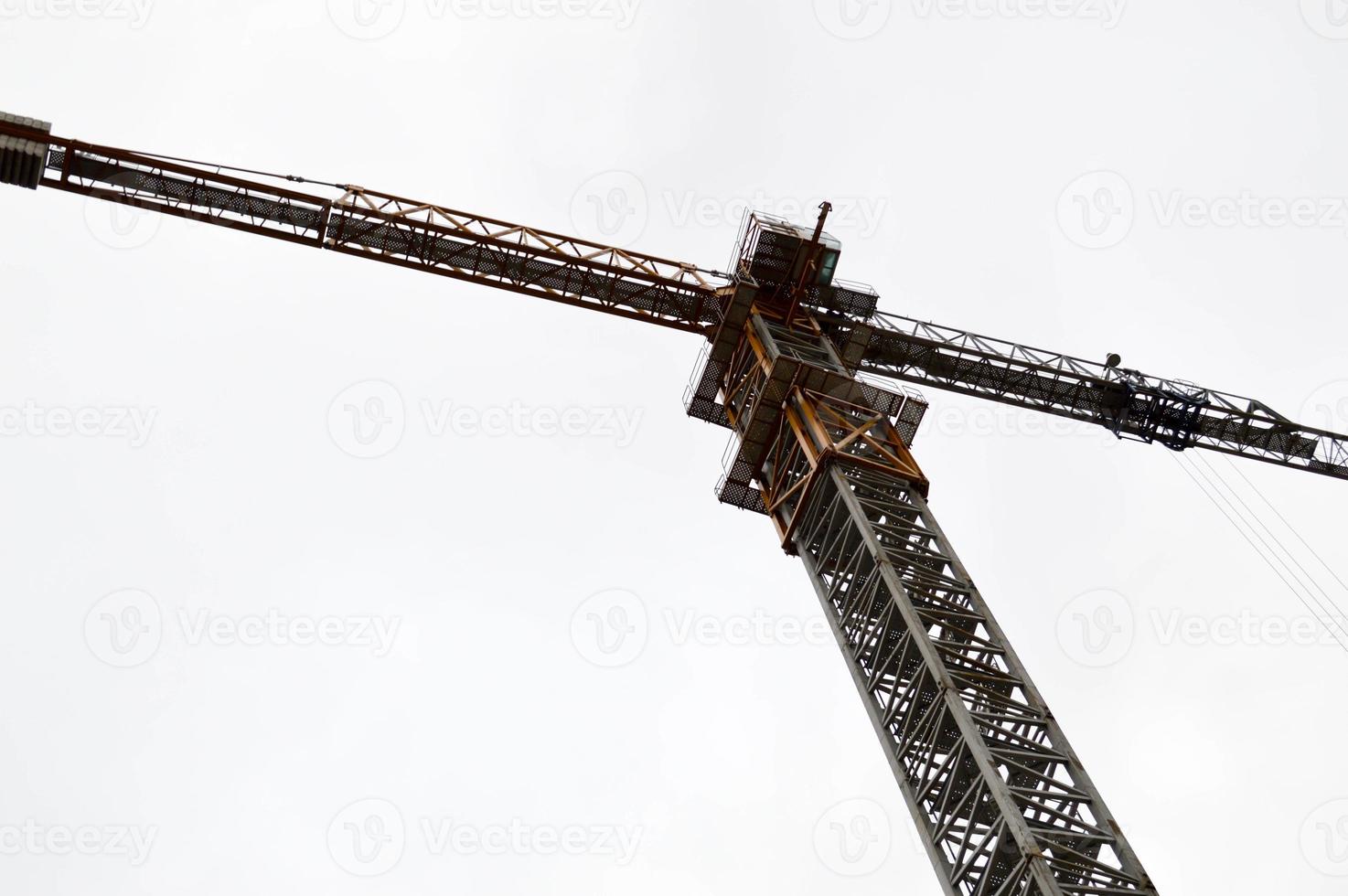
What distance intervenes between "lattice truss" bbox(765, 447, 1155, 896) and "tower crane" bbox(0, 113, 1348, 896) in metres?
0.04

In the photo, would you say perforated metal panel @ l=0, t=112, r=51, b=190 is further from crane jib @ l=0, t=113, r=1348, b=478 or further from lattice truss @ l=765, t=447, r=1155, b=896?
lattice truss @ l=765, t=447, r=1155, b=896

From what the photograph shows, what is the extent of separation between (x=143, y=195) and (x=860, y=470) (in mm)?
19608

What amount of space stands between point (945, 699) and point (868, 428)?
831cm

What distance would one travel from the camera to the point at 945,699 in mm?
24266

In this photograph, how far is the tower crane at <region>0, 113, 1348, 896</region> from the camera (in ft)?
76.3

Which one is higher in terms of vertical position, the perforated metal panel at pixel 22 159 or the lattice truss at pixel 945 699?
the perforated metal panel at pixel 22 159

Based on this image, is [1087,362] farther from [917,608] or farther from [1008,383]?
[917,608]

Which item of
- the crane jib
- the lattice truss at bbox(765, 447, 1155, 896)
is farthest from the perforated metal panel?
the lattice truss at bbox(765, 447, 1155, 896)

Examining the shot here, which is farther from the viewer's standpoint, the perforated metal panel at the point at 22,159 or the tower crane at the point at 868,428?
the perforated metal panel at the point at 22,159

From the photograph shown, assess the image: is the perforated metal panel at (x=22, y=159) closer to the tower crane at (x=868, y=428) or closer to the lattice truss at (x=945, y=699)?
the tower crane at (x=868, y=428)

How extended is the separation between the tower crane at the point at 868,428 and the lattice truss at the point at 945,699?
0.13ft

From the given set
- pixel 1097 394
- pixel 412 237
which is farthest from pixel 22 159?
pixel 1097 394

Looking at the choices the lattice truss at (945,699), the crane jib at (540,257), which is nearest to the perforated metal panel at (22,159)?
the crane jib at (540,257)

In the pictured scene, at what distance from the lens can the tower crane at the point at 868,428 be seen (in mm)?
23266
